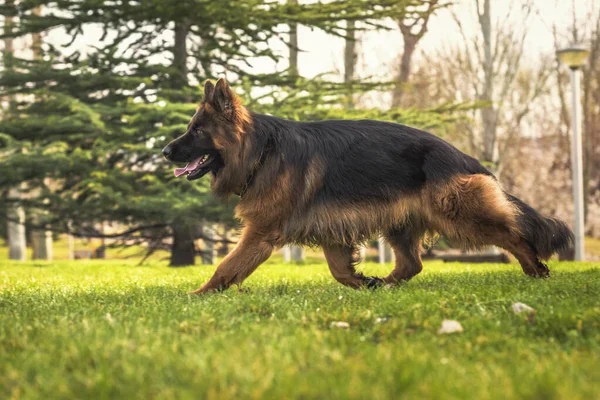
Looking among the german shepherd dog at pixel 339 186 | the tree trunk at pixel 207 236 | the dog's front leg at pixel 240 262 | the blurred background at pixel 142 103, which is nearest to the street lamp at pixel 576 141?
the blurred background at pixel 142 103

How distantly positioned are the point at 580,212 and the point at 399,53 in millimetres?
14745

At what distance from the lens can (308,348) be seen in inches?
119

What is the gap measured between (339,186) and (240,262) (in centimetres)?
116

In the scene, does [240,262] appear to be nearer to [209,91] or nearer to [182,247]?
[209,91]

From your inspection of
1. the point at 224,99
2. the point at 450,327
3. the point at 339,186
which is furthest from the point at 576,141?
the point at 450,327

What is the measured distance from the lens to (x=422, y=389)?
94.6 inches

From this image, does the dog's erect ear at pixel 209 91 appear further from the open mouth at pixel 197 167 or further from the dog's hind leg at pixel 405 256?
the dog's hind leg at pixel 405 256

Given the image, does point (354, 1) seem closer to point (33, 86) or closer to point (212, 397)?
point (33, 86)

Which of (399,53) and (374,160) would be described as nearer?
(374,160)

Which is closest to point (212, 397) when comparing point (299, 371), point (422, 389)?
point (299, 371)

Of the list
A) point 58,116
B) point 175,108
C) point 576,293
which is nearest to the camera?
point 576,293

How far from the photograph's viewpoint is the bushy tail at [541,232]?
6012 mm

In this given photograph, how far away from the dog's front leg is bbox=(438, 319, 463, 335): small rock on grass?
2.40m

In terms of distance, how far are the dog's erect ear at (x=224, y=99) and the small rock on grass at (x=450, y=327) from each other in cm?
314
